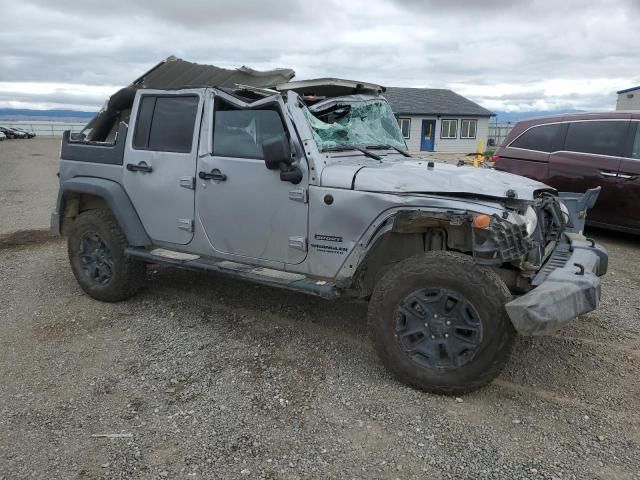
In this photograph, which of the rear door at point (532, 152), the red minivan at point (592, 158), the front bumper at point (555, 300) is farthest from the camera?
the rear door at point (532, 152)

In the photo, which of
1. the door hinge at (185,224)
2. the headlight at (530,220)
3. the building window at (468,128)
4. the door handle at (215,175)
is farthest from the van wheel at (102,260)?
the building window at (468,128)

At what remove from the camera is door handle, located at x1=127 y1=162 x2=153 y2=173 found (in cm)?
483

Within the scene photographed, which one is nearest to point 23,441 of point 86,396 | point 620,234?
point 86,396

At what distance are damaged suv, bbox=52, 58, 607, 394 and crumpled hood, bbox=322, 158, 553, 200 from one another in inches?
0.6

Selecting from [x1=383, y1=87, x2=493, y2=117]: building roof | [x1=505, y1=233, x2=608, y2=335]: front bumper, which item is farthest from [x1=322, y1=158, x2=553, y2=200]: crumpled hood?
[x1=383, y1=87, x2=493, y2=117]: building roof

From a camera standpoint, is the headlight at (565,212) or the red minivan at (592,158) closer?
the headlight at (565,212)

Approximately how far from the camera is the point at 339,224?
383 cm

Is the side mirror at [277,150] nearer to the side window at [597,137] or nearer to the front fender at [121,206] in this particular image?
the front fender at [121,206]

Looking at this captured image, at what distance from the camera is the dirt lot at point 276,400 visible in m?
2.95

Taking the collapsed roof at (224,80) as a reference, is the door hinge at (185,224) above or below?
below

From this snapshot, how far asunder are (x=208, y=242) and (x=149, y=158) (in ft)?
3.15

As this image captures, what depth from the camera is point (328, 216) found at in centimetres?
387

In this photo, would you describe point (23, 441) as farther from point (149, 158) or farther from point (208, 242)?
point (149, 158)

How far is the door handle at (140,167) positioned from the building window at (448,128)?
106 feet
